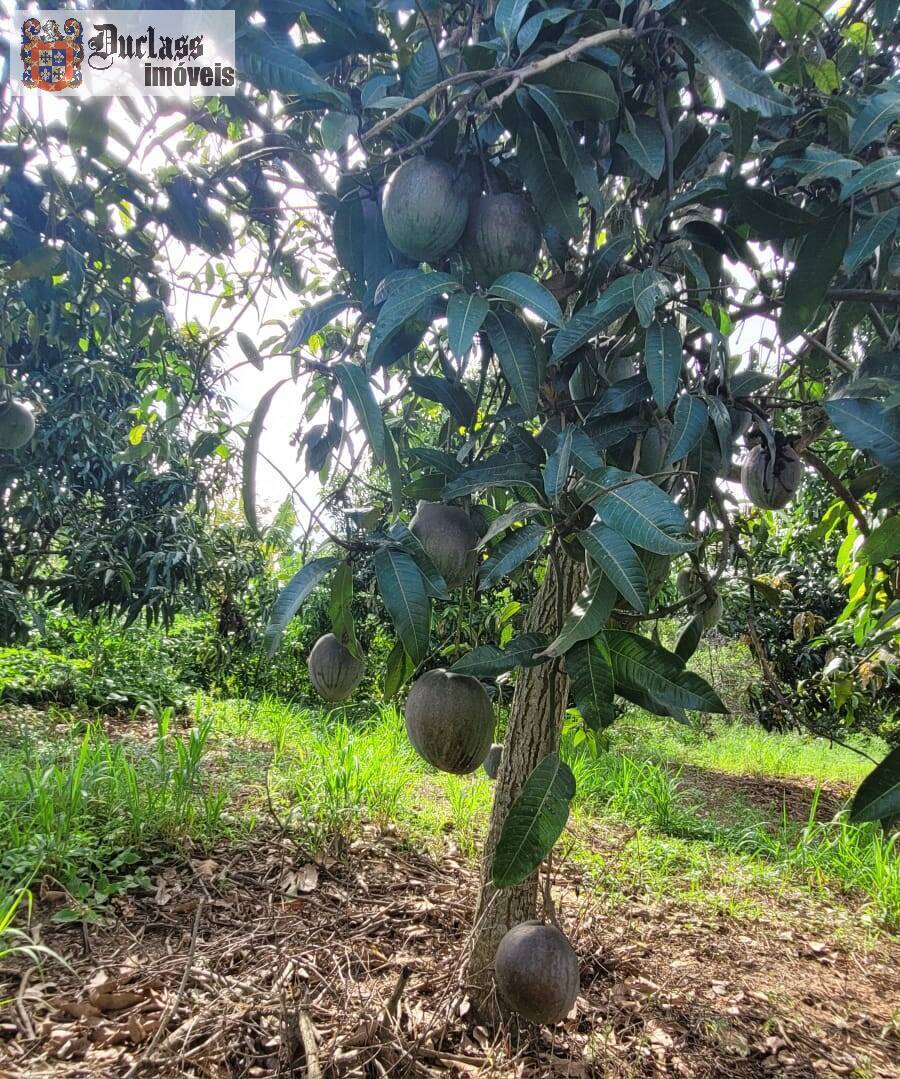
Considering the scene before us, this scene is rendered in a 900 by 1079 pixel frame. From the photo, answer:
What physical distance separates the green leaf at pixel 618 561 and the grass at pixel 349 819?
27.6 inches

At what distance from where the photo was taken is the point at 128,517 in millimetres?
4168

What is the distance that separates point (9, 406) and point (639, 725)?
545 cm

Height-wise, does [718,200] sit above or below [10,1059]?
above

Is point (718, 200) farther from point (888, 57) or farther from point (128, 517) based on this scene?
point (128, 517)

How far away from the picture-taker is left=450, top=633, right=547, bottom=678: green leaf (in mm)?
924

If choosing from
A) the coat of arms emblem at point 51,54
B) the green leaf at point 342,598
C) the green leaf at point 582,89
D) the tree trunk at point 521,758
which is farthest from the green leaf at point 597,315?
the coat of arms emblem at point 51,54

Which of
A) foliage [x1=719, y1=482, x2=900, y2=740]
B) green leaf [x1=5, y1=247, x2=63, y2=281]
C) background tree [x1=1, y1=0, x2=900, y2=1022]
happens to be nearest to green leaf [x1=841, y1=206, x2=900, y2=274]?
background tree [x1=1, y1=0, x2=900, y2=1022]

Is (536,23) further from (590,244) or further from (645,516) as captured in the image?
(645,516)

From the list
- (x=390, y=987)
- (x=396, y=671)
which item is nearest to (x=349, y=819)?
(x=390, y=987)

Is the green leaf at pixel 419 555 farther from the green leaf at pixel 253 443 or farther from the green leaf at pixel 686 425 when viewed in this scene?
the green leaf at pixel 686 425

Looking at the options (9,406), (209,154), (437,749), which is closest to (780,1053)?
(437,749)

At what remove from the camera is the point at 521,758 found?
4.98 feet

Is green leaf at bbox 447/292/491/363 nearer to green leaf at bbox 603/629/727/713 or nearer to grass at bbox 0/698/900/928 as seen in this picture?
green leaf at bbox 603/629/727/713

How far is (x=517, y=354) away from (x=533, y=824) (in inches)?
24.0
